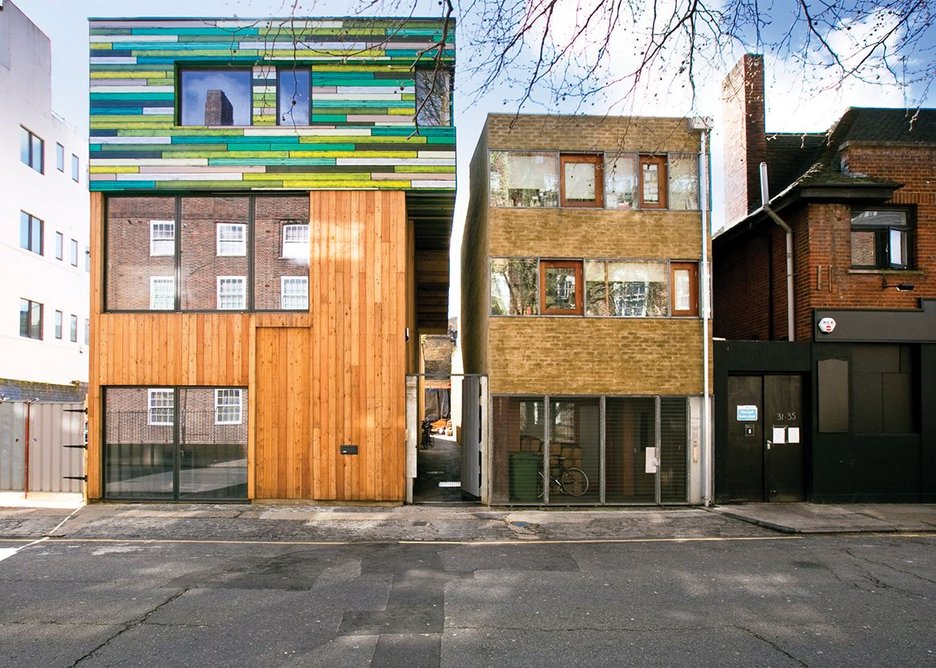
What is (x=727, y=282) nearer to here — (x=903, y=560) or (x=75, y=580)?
(x=903, y=560)

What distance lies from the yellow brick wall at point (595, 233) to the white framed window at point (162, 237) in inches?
256

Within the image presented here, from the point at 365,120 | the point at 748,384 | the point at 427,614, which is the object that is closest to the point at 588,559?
the point at 427,614

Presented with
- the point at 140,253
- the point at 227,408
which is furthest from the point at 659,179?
the point at 140,253

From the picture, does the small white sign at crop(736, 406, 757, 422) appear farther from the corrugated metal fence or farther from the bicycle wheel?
the corrugated metal fence

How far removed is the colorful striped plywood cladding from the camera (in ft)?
43.4

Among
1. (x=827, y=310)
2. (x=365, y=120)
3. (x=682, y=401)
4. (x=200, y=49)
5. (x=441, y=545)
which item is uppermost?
(x=200, y=49)

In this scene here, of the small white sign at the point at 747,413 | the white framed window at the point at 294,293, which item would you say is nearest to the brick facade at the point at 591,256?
the small white sign at the point at 747,413

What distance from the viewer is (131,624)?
252 inches

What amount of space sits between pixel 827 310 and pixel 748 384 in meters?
2.24

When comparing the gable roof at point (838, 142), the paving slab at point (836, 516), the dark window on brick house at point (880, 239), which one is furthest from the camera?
the dark window on brick house at point (880, 239)

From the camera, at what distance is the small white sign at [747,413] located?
1372cm

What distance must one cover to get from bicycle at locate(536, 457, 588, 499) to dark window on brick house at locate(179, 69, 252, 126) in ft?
31.7

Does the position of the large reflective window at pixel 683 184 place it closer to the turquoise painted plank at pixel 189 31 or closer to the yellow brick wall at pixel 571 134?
the yellow brick wall at pixel 571 134

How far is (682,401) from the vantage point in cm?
1348
